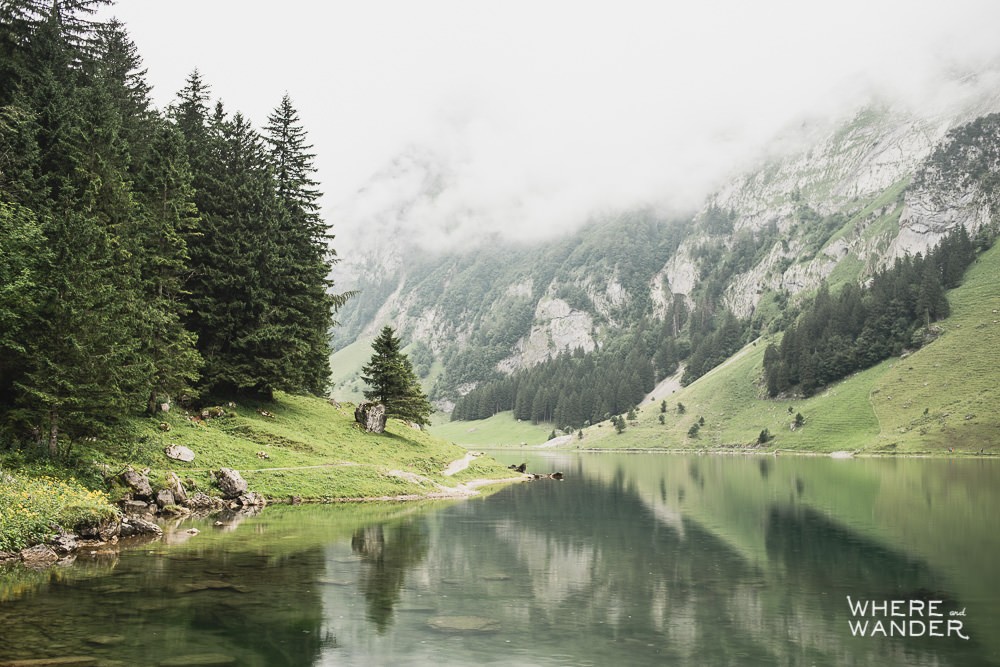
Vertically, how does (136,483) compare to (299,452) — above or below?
below

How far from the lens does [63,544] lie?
99.1ft

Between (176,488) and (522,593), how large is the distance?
29389 mm

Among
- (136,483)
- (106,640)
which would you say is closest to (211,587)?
(106,640)

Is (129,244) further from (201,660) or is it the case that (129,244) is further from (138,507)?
(201,660)

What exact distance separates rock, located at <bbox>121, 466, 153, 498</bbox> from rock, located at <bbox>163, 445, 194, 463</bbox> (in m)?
7.56

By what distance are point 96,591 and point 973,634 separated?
90.4 feet

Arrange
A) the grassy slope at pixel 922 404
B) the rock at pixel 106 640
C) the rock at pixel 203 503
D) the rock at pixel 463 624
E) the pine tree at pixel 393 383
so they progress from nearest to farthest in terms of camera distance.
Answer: the rock at pixel 106 640, the rock at pixel 463 624, the rock at pixel 203 503, the pine tree at pixel 393 383, the grassy slope at pixel 922 404

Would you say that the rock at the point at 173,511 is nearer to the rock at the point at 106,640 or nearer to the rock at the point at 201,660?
the rock at the point at 106,640

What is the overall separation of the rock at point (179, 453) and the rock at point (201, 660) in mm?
36898

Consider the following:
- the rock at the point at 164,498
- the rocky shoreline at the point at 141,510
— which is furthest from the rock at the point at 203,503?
the rock at the point at 164,498

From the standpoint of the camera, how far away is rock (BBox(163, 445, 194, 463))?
165 ft

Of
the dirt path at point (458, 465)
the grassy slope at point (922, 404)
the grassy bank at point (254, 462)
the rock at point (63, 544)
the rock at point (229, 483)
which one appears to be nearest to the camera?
the rock at point (63, 544)

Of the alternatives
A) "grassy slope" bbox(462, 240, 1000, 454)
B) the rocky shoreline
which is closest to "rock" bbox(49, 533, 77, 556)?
the rocky shoreline

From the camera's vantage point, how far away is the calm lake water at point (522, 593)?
1819cm
